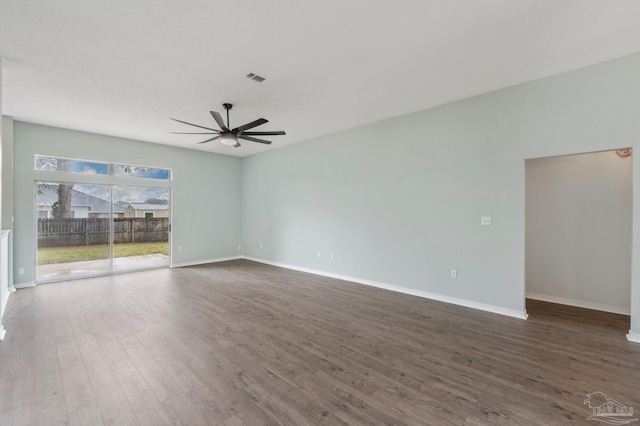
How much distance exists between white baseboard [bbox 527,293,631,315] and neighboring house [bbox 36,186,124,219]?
8329 millimetres

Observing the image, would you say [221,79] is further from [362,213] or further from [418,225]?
[418,225]

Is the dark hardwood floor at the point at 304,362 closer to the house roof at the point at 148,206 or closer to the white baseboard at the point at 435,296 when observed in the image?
the white baseboard at the point at 435,296

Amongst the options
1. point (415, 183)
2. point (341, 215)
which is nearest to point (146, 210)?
point (341, 215)

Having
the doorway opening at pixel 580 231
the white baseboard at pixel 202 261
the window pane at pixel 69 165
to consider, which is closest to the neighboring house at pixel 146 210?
the window pane at pixel 69 165

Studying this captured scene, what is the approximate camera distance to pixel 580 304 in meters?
3.87

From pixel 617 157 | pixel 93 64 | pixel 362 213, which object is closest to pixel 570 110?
pixel 617 157

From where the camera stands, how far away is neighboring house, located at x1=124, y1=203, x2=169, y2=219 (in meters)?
6.15

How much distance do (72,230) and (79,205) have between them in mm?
528

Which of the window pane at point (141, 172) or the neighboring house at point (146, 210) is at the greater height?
the window pane at point (141, 172)

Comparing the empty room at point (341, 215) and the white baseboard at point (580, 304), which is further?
the white baseboard at point (580, 304)

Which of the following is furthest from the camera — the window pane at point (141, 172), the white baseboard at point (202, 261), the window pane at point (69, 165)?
the white baseboard at point (202, 261)

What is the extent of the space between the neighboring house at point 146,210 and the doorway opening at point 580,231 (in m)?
7.61

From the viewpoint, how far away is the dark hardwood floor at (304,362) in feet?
6.05

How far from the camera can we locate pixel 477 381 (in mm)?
2164
